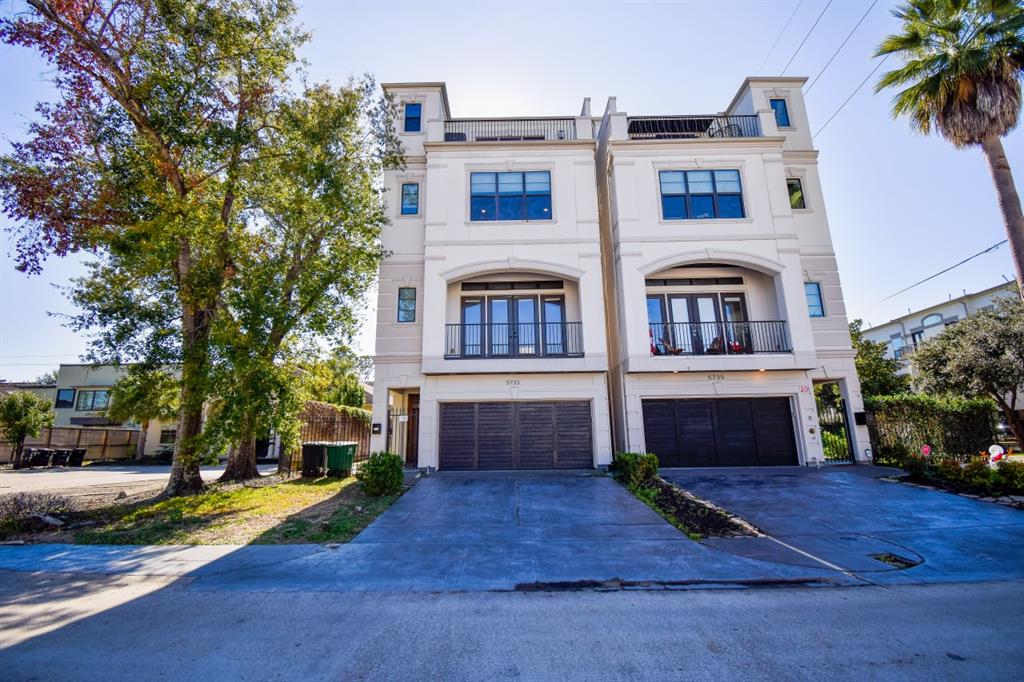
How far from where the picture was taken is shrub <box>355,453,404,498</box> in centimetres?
988

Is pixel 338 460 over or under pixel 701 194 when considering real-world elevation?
under

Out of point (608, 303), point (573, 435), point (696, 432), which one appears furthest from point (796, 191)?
point (573, 435)

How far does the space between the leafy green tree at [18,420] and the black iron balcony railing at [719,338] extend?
98.0 ft

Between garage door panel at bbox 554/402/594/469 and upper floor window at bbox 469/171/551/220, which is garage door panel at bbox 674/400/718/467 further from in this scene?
upper floor window at bbox 469/171/551/220

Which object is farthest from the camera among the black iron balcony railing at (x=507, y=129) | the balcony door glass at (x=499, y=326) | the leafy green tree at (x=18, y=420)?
the leafy green tree at (x=18, y=420)

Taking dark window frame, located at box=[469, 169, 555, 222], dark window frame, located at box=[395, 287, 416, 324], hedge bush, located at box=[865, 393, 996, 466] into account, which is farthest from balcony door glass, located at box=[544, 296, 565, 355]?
hedge bush, located at box=[865, 393, 996, 466]

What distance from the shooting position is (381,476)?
9.88 meters

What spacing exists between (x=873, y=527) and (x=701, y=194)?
10892 millimetres

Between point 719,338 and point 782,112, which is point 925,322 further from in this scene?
point 719,338

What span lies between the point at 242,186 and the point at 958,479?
1863 centimetres

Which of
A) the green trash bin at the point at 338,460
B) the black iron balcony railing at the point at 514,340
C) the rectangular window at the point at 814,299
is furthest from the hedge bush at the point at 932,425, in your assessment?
the green trash bin at the point at 338,460

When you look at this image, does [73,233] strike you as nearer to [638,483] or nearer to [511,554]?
[511,554]

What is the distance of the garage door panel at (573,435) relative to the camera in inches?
502

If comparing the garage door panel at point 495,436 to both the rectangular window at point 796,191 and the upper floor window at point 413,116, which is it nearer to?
the upper floor window at point 413,116
